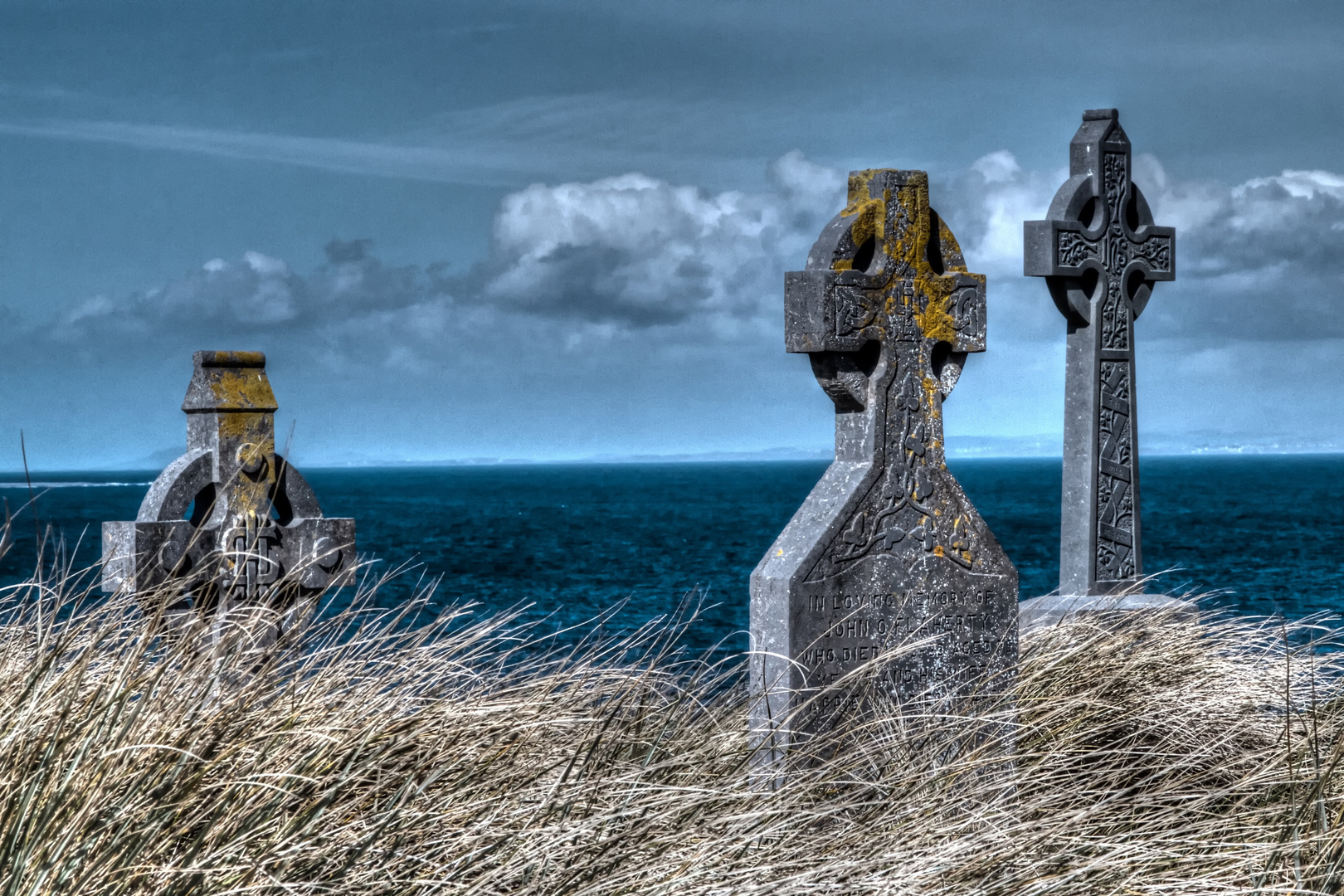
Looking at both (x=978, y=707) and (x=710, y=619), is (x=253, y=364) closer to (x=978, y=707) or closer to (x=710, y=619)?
(x=978, y=707)

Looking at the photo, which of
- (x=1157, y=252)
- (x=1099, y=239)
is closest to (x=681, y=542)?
(x=1157, y=252)

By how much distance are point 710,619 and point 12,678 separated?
22.2 m

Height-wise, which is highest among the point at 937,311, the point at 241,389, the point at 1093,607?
the point at 937,311

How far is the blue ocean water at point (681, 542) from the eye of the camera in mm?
28969

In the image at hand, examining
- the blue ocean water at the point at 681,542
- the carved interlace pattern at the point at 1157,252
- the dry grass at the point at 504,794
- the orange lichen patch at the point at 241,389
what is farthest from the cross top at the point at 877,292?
the carved interlace pattern at the point at 1157,252

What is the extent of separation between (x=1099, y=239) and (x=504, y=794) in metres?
6.85

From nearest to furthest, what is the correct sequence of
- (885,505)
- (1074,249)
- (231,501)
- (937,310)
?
(885,505)
(937,310)
(231,501)
(1074,249)

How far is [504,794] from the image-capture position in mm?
3668

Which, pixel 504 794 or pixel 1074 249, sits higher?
pixel 1074 249

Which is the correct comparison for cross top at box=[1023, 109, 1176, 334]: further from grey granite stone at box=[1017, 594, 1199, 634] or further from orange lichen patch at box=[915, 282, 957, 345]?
orange lichen patch at box=[915, 282, 957, 345]

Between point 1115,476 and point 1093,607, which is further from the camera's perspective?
point 1115,476

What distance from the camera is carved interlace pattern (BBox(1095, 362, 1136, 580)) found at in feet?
30.6

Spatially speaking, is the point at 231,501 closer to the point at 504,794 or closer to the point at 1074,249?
the point at 504,794

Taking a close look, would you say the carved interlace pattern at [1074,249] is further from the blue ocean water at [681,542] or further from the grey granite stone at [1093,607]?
the blue ocean water at [681,542]
